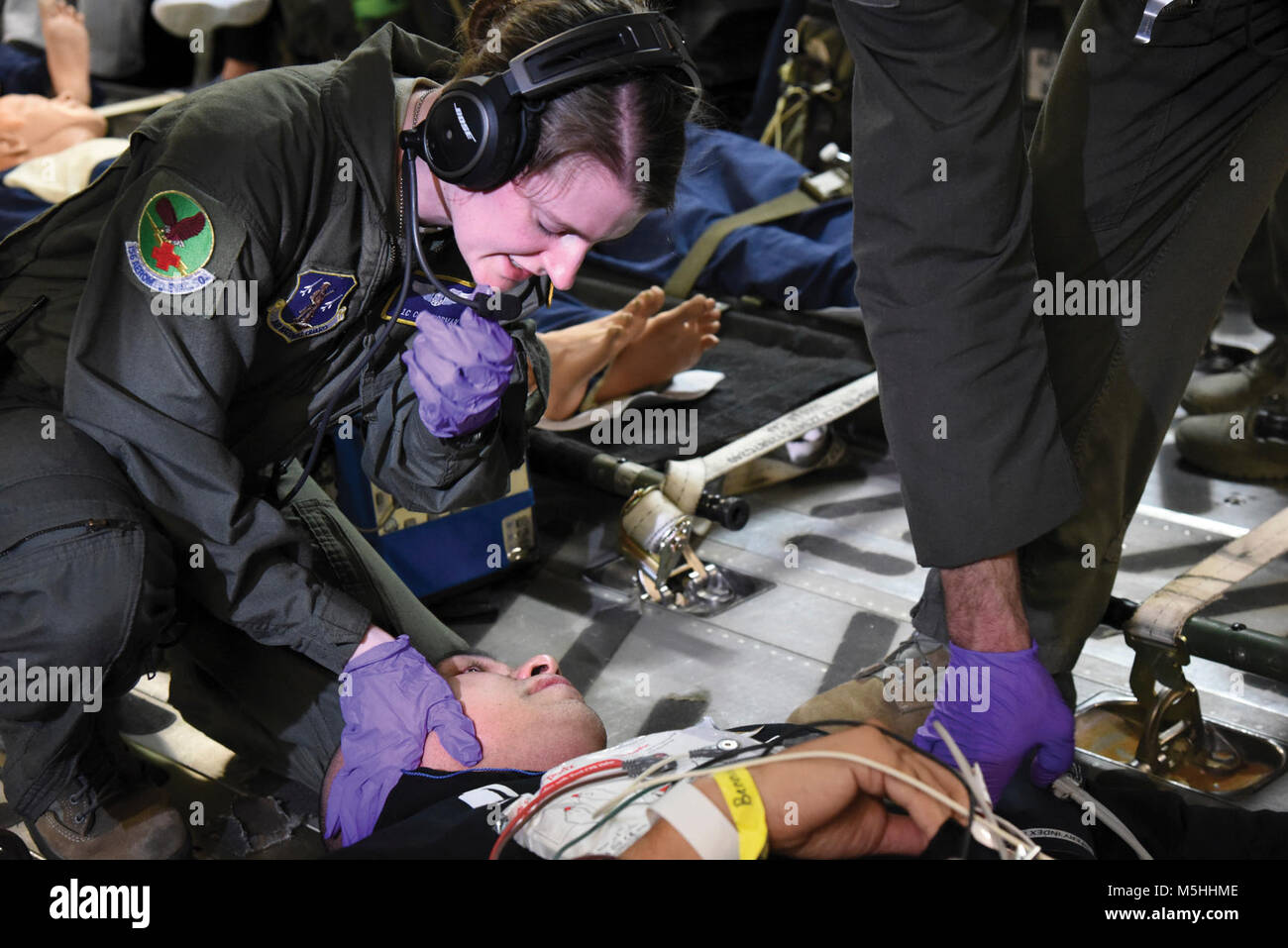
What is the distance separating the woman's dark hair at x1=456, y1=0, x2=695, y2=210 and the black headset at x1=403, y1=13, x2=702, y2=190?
0.02 meters

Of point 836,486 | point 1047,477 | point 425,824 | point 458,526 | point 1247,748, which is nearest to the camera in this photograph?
point 425,824

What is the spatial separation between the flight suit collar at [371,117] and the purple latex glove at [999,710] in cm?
92

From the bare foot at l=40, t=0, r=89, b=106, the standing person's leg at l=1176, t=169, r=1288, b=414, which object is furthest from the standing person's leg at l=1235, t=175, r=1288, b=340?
the bare foot at l=40, t=0, r=89, b=106

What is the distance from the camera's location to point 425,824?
1.28 metres

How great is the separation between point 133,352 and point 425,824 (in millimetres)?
665

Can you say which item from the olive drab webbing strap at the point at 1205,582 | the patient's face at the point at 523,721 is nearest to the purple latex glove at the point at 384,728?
the patient's face at the point at 523,721

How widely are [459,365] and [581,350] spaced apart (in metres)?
0.91

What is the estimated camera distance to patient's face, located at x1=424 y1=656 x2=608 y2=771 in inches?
60.3

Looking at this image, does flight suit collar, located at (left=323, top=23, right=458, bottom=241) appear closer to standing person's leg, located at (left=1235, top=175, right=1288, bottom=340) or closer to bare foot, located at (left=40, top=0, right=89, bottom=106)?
standing person's leg, located at (left=1235, top=175, right=1288, bottom=340)

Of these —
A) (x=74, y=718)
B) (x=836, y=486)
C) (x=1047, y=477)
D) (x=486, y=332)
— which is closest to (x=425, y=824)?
(x=74, y=718)

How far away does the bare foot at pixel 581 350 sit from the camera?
2.51 m

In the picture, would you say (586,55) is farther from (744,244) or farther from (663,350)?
(744,244)

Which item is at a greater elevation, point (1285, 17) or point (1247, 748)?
point (1285, 17)

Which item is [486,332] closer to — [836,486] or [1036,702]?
[1036,702]
